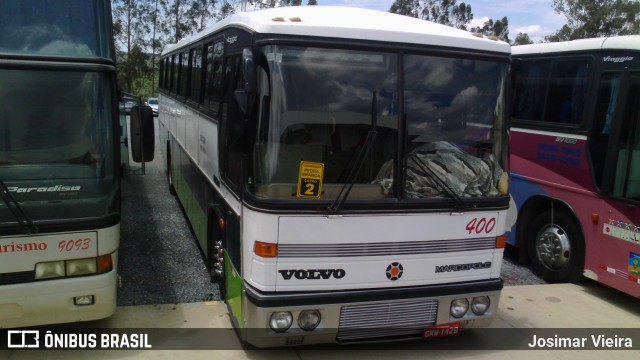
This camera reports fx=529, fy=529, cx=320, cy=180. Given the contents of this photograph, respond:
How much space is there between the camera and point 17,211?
3.78 m

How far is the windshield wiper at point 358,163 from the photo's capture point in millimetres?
3719

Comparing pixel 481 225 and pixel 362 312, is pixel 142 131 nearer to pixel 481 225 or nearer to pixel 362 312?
pixel 362 312

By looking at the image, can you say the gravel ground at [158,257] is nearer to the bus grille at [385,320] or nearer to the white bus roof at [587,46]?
the bus grille at [385,320]

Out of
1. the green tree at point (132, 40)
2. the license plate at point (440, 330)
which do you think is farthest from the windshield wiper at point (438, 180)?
the green tree at point (132, 40)

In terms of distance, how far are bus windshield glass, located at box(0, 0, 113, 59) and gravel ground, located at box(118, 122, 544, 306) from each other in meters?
2.55

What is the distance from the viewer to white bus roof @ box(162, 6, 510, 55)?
12.1 feet

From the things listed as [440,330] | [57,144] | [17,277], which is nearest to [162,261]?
[17,277]

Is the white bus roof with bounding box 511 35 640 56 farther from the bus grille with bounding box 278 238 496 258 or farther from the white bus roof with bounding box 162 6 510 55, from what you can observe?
the bus grille with bounding box 278 238 496 258

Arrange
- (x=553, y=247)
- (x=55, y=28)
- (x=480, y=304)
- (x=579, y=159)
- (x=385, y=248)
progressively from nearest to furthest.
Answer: (x=385, y=248)
(x=55, y=28)
(x=480, y=304)
(x=579, y=159)
(x=553, y=247)

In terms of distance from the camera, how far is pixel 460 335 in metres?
4.90

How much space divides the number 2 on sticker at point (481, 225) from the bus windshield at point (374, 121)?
21cm

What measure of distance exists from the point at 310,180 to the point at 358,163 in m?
0.37

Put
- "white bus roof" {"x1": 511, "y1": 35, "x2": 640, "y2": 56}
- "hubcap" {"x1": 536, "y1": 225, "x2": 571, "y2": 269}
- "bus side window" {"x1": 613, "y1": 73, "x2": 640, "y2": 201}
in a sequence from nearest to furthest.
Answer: "bus side window" {"x1": 613, "y1": 73, "x2": 640, "y2": 201}
"white bus roof" {"x1": 511, "y1": 35, "x2": 640, "y2": 56}
"hubcap" {"x1": 536, "y1": 225, "x2": 571, "y2": 269}

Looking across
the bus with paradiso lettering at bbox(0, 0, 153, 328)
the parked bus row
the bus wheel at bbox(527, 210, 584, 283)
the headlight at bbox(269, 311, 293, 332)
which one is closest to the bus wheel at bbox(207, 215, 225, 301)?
the parked bus row
